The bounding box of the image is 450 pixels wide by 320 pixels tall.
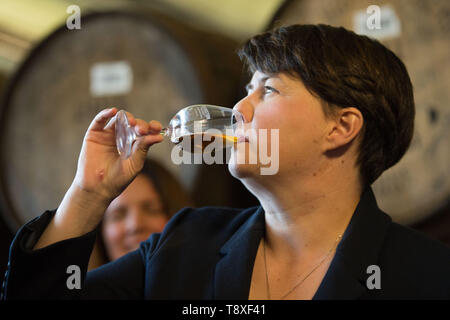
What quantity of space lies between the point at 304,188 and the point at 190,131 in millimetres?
263

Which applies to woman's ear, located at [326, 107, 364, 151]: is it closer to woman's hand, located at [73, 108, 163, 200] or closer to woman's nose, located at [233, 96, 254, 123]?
woman's nose, located at [233, 96, 254, 123]

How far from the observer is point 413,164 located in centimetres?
138

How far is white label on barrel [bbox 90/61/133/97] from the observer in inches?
69.8

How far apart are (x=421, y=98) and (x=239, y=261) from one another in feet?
2.02

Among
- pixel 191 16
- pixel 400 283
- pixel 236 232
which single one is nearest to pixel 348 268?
pixel 400 283

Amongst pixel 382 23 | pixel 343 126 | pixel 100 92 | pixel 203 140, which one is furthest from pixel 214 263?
pixel 100 92

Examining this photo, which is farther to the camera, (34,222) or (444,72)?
(444,72)

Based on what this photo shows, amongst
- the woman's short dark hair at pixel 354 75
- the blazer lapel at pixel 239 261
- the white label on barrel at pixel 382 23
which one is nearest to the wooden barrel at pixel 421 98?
the white label on barrel at pixel 382 23

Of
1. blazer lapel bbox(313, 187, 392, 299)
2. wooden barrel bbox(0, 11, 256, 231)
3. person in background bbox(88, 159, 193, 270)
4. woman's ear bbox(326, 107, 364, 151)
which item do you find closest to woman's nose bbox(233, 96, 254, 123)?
woman's ear bbox(326, 107, 364, 151)

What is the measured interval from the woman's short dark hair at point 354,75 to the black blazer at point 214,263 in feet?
0.43

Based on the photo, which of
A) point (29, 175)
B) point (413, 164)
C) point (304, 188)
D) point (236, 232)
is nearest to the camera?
point (304, 188)

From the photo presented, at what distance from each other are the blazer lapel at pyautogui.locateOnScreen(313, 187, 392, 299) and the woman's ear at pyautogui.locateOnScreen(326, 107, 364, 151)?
0.13m

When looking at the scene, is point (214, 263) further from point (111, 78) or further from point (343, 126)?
point (111, 78)
